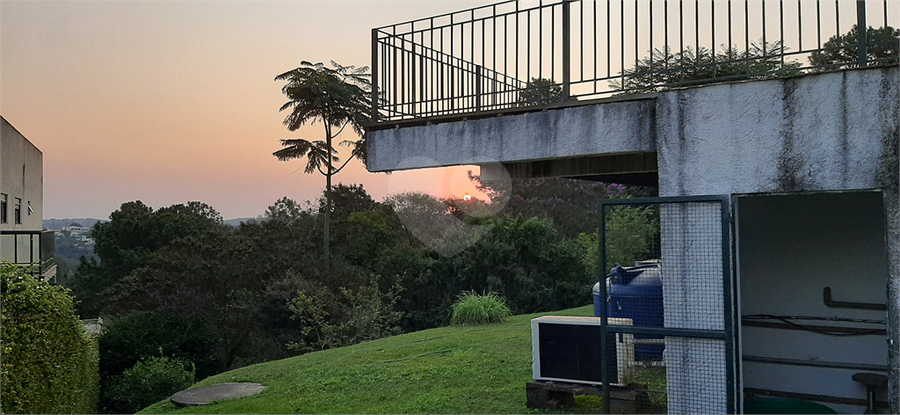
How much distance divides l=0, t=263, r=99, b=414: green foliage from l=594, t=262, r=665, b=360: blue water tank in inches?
239

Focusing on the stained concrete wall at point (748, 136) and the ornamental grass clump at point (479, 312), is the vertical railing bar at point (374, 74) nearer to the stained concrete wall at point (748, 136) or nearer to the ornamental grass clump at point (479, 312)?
the stained concrete wall at point (748, 136)

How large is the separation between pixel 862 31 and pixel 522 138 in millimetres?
2771

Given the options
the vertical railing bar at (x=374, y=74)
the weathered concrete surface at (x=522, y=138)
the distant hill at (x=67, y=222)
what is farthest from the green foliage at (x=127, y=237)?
the weathered concrete surface at (x=522, y=138)

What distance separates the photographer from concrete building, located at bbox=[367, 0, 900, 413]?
15.8ft

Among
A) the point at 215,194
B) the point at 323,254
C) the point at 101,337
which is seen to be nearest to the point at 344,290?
the point at 323,254

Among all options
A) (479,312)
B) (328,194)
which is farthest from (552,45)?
(328,194)

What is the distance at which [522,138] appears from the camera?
249 inches

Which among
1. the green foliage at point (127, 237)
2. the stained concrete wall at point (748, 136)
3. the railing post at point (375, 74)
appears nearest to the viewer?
the stained concrete wall at point (748, 136)

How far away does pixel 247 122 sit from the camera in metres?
23.7

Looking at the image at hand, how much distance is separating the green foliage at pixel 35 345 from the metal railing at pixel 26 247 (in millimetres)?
5691

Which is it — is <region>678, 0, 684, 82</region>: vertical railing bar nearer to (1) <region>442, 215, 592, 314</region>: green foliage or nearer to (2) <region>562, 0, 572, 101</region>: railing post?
(2) <region>562, 0, 572, 101</region>: railing post

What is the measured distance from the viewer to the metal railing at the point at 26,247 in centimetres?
1551

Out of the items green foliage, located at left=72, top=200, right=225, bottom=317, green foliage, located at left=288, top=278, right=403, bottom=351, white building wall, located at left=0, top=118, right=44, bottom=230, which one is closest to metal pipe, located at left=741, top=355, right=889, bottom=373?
green foliage, located at left=288, top=278, right=403, bottom=351

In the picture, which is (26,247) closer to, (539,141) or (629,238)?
(629,238)
